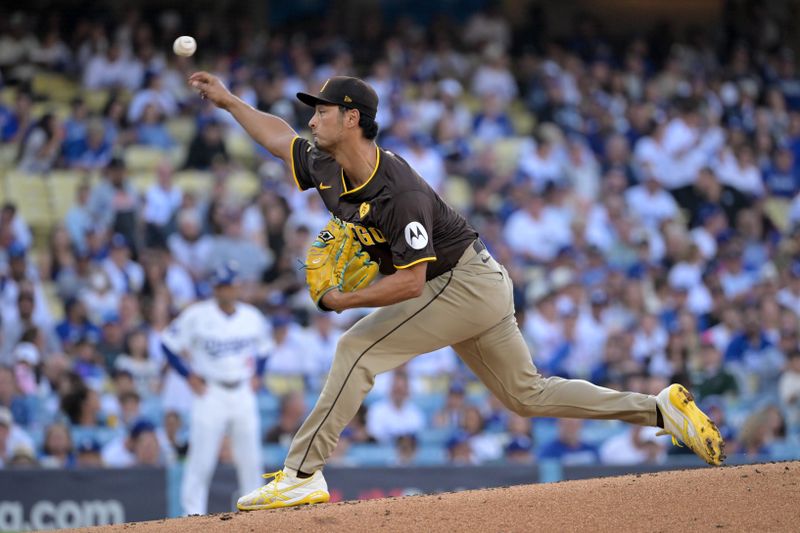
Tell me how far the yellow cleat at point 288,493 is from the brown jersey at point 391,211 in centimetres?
104

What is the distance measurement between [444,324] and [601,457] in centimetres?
576

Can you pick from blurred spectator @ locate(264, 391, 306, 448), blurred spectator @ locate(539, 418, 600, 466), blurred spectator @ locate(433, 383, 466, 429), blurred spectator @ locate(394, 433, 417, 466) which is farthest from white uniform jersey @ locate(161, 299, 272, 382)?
blurred spectator @ locate(539, 418, 600, 466)

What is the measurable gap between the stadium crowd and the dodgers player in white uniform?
58cm

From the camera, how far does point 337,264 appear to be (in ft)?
16.9

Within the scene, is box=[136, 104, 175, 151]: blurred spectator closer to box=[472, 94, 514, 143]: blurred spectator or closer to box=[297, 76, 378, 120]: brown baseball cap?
box=[472, 94, 514, 143]: blurred spectator

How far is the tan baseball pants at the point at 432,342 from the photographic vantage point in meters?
5.22

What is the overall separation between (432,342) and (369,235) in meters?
0.58

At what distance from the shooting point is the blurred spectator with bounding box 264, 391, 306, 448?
402 inches

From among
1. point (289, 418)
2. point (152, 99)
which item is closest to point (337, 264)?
point (289, 418)

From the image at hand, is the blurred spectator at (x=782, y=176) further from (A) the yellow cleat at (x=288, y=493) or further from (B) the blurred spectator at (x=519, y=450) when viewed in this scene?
(A) the yellow cleat at (x=288, y=493)

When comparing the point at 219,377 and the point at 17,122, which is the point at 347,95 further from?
the point at 17,122

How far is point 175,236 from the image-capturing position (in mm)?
12219

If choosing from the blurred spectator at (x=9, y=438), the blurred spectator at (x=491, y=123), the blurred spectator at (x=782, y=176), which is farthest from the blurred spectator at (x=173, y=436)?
the blurred spectator at (x=782, y=176)

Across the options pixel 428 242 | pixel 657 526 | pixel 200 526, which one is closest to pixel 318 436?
pixel 200 526
